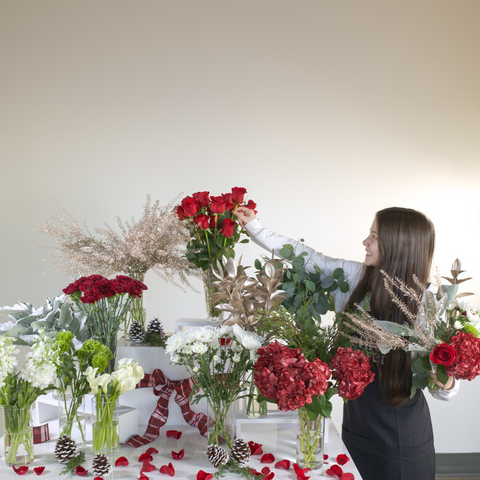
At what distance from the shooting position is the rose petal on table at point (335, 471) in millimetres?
1221

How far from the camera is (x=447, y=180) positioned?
113 inches

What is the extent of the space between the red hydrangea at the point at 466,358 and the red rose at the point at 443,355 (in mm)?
16

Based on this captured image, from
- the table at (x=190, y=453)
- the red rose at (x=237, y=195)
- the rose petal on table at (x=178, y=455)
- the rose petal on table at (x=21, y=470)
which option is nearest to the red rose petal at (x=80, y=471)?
the table at (x=190, y=453)

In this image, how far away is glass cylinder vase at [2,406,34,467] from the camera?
1209 mm

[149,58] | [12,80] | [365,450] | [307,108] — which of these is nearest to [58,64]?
[12,80]

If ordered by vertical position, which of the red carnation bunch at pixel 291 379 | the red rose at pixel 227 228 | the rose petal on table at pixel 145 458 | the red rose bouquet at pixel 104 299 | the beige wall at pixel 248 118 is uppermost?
the beige wall at pixel 248 118

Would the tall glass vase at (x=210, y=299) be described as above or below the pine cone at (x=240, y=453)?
above

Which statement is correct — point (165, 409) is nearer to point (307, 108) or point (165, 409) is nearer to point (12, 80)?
point (307, 108)

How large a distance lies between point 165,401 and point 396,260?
3.31 ft

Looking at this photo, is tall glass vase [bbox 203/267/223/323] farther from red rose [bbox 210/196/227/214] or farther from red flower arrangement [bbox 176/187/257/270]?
red rose [bbox 210/196/227/214]

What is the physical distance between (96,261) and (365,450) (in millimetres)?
1258

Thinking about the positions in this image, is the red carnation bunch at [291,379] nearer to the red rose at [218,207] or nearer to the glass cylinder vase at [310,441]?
the glass cylinder vase at [310,441]

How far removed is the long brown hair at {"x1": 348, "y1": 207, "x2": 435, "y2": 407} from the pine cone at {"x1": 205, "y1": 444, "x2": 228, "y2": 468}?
707 mm

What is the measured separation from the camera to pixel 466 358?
105 centimetres
